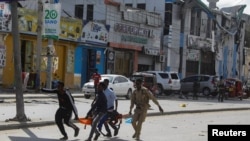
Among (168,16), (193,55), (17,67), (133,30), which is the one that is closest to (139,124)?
(17,67)

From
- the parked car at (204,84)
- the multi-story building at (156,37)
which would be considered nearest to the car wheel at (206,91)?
the parked car at (204,84)

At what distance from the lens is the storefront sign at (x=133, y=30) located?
40.6 meters

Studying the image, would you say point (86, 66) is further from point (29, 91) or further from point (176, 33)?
point (176, 33)

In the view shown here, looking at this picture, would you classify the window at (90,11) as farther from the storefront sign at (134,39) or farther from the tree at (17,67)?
the tree at (17,67)

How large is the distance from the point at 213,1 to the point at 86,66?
73.3ft

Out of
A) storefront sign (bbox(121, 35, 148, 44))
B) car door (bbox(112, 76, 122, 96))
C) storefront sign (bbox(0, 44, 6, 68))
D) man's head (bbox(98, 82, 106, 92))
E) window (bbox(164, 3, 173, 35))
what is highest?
window (bbox(164, 3, 173, 35))

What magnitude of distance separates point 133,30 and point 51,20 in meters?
14.5

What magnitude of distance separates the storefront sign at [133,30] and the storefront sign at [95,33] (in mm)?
1599

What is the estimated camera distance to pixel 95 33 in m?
38.2

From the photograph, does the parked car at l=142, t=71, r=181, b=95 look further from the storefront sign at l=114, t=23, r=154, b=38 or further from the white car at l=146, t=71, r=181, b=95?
the storefront sign at l=114, t=23, r=154, b=38

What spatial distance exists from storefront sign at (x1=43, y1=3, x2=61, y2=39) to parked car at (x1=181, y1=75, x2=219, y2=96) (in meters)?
14.7

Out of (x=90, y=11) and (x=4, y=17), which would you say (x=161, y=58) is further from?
(x=4, y=17)

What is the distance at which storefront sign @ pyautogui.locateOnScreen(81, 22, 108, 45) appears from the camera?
37531 millimetres

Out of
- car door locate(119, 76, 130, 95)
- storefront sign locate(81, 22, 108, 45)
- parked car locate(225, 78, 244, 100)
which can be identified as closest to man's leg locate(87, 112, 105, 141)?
car door locate(119, 76, 130, 95)
